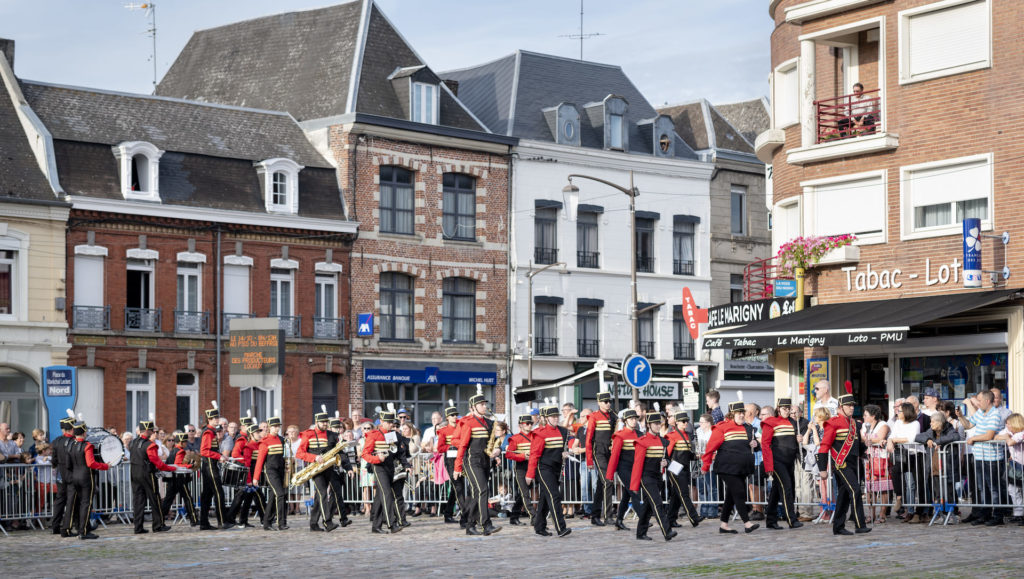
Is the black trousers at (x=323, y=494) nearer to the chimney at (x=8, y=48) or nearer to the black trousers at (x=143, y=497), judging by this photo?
the black trousers at (x=143, y=497)

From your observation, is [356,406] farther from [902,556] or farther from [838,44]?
[902,556]

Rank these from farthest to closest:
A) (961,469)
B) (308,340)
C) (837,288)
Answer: (308,340) → (837,288) → (961,469)

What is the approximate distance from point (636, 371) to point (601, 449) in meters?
6.32

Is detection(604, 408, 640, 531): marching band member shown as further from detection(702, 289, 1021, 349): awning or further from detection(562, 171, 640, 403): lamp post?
detection(562, 171, 640, 403): lamp post

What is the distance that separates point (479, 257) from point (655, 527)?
25234 mm

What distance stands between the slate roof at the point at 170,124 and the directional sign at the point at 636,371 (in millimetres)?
17573

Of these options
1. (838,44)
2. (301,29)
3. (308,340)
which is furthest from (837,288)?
(301,29)

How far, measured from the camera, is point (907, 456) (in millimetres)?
20547

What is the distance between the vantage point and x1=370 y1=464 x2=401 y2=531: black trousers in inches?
841

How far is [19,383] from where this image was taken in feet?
121

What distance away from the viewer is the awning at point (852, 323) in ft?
81.9

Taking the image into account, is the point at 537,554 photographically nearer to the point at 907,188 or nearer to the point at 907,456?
the point at 907,456

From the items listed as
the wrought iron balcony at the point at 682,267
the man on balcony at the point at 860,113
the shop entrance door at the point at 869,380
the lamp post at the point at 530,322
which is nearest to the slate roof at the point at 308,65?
the lamp post at the point at 530,322

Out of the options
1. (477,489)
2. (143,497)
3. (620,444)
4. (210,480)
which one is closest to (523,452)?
(477,489)
